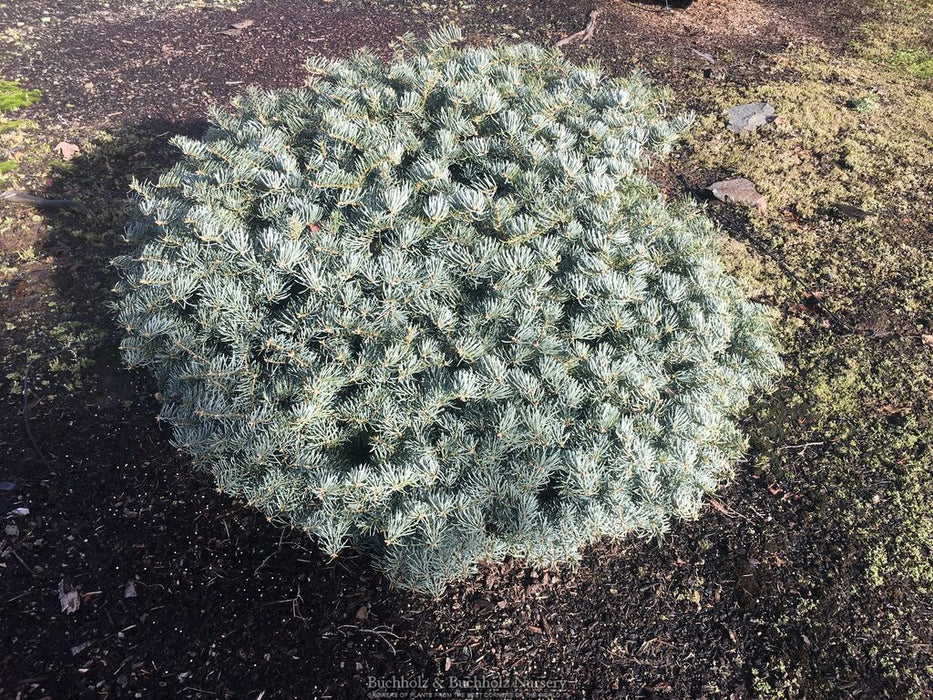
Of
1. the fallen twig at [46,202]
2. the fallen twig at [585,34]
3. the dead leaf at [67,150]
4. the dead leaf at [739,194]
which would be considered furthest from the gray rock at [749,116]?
the dead leaf at [67,150]

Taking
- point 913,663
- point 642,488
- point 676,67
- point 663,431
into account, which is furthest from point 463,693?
point 676,67

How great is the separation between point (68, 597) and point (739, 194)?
4.94 metres

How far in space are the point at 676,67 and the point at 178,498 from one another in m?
5.92

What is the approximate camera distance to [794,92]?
6012 mm

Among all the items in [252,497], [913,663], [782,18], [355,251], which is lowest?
[913,663]

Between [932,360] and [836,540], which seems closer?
[836,540]

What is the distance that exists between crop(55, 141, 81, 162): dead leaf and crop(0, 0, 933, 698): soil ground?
0.06 metres

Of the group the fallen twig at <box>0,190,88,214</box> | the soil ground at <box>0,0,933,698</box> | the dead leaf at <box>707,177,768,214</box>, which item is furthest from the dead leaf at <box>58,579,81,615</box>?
the dead leaf at <box>707,177,768,214</box>

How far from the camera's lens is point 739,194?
4.90 metres

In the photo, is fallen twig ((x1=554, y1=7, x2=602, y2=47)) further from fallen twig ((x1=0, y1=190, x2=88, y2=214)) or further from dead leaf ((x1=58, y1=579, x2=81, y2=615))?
dead leaf ((x1=58, y1=579, x2=81, y2=615))

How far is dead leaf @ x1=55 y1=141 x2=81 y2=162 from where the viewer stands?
16.3 feet

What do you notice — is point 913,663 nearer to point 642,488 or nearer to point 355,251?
point 642,488

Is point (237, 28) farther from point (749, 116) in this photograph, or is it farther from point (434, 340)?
point (434, 340)

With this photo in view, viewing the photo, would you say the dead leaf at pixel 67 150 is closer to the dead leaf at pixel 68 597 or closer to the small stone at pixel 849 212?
the dead leaf at pixel 68 597
